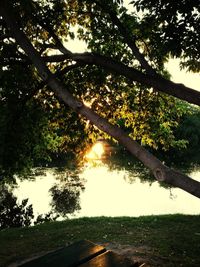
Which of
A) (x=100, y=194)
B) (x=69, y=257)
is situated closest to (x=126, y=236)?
(x=69, y=257)

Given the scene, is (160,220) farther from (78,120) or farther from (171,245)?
(78,120)

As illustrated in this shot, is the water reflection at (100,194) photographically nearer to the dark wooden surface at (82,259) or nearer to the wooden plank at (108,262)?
the dark wooden surface at (82,259)

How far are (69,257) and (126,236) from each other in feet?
18.6

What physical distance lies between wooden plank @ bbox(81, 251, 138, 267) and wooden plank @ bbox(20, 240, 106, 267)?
0.39 feet

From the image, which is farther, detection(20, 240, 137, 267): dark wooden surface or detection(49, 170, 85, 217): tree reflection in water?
detection(49, 170, 85, 217): tree reflection in water

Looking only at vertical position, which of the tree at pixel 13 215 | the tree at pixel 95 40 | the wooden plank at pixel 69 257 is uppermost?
the tree at pixel 95 40

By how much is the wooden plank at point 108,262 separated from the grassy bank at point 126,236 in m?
3.40

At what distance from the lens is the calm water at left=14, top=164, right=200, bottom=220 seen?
79.9ft

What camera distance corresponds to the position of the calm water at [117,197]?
24.3 m

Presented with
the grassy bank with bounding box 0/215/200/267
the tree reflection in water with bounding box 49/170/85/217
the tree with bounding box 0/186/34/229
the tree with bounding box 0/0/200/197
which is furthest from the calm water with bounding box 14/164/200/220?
the tree with bounding box 0/0/200/197

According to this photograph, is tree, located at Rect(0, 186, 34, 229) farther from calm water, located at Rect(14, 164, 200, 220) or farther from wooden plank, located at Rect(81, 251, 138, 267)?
wooden plank, located at Rect(81, 251, 138, 267)

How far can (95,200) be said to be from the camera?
2731 centimetres

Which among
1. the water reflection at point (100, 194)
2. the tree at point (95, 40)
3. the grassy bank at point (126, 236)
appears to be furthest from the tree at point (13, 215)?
the tree at point (95, 40)

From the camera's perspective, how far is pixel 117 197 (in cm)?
2839
